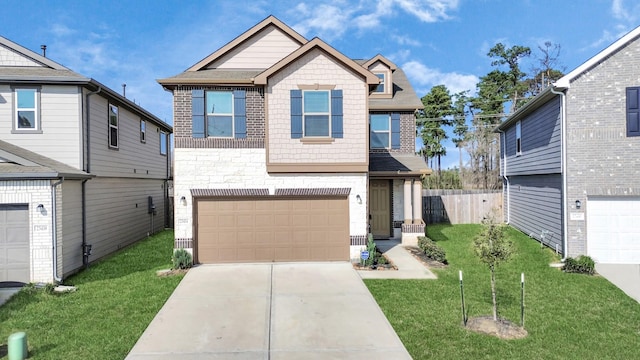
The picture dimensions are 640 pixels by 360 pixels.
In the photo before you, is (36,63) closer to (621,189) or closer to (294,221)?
(294,221)

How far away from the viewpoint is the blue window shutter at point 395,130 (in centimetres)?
1530

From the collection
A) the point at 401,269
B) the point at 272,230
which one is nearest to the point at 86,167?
the point at 272,230

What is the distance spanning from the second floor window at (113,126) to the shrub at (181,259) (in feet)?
19.0

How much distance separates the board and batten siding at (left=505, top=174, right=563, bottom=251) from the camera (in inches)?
473

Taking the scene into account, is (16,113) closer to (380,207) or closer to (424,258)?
(380,207)

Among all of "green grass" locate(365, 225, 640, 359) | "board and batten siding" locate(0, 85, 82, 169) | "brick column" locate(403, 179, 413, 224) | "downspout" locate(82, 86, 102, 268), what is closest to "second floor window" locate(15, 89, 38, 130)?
"board and batten siding" locate(0, 85, 82, 169)

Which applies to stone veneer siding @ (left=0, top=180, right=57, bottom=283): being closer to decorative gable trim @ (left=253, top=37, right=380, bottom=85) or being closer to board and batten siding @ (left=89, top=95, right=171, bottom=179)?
board and batten siding @ (left=89, top=95, right=171, bottom=179)

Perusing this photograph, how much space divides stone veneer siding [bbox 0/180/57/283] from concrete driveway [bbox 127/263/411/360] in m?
3.62

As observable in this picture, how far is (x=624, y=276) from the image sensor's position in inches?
384

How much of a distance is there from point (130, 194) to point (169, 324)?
1055cm

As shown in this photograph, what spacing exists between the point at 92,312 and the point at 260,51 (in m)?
9.61

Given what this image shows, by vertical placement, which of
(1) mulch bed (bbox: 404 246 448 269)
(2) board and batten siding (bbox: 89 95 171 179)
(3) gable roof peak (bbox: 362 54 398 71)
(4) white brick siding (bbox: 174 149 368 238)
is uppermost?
(3) gable roof peak (bbox: 362 54 398 71)

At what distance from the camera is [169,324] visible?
6.71m

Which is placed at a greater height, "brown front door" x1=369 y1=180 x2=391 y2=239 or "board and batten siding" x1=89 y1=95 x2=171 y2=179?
"board and batten siding" x1=89 y1=95 x2=171 y2=179
